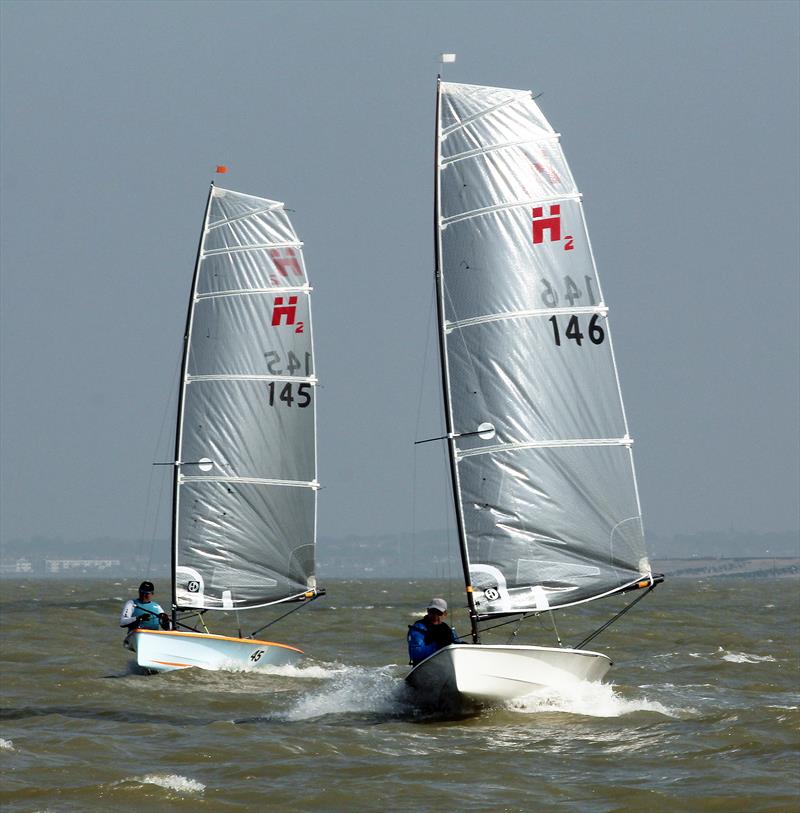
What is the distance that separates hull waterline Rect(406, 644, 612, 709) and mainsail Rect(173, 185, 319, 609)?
11.1m

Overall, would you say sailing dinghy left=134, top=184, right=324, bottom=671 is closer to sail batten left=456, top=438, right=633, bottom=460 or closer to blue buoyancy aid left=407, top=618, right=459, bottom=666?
sail batten left=456, top=438, right=633, bottom=460

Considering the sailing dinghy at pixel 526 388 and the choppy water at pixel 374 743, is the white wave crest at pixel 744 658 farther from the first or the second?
the sailing dinghy at pixel 526 388

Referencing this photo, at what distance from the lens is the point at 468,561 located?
20719 millimetres

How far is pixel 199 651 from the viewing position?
27453 mm

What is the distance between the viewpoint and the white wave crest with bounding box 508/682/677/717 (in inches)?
774

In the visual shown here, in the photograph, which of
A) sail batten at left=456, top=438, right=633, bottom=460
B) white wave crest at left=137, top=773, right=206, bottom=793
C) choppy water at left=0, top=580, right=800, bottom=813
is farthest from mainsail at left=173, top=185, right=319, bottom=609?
white wave crest at left=137, top=773, right=206, bottom=793

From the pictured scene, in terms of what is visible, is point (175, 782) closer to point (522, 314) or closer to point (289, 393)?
point (522, 314)

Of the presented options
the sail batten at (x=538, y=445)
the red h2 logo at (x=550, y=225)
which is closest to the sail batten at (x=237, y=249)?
the red h2 logo at (x=550, y=225)

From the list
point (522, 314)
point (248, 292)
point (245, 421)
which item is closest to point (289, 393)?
point (245, 421)

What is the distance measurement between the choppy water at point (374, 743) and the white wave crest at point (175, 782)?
0.04 m

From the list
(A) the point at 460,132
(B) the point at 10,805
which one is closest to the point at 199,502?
(A) the point at 460,132

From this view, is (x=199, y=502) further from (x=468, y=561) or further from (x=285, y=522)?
(x=468, y=561)

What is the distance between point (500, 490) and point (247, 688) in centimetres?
751

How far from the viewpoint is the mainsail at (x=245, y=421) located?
99.0 feet
